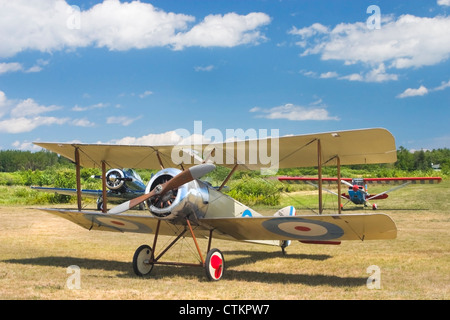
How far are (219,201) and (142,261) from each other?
170 cm

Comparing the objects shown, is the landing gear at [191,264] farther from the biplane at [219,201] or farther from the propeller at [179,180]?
the propeller at [179,180]

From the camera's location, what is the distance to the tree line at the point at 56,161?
5579 centimetres

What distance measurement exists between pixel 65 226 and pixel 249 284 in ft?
38.7

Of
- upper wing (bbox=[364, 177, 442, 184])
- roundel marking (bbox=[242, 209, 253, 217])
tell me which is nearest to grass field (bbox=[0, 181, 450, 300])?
roundel marking (bbox=[242, 209, 253, 217])

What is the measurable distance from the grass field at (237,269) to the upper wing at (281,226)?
0.70m

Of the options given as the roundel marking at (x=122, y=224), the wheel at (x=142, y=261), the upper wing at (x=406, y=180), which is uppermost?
the upper wing at (x=406, y=180)

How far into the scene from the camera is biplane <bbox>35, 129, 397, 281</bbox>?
23.2 ft

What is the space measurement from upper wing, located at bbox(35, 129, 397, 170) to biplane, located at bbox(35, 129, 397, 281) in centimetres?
2

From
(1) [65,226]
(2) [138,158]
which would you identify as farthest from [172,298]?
(1) [65,226]

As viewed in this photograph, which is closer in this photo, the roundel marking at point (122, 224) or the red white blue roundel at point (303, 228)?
the red white blue roundel at point (303, 228)

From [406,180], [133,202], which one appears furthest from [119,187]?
[133,202]

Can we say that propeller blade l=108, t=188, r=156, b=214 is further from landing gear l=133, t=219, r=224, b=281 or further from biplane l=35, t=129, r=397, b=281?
landing gear l=133, t=219, r=224, b=281

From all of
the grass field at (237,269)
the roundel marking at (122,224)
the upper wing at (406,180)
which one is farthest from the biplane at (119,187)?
the roundel marking at (122,224)

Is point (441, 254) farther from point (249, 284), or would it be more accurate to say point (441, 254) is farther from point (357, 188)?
point (357, 188)
